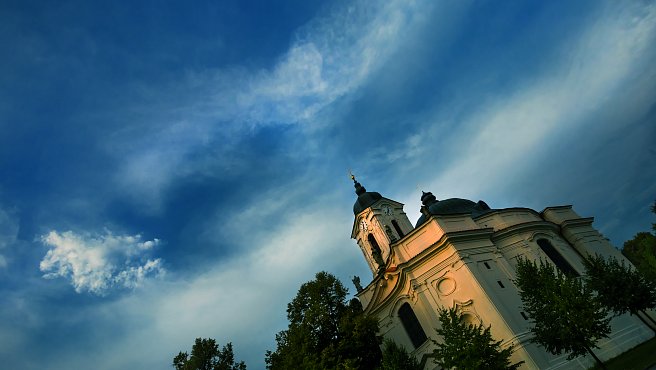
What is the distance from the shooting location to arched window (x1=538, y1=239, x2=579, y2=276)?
28.8 m

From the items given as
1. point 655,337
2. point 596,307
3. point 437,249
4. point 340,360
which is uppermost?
point 437,249

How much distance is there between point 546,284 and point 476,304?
6145mm

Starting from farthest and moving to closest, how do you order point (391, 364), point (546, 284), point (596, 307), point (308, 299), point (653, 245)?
point (653, 245) → point (308, 299) → point (391, 364) → point (546, 284) → point (596, 307)

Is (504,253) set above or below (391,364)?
above

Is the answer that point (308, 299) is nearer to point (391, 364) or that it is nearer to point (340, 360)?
point (340, 360)

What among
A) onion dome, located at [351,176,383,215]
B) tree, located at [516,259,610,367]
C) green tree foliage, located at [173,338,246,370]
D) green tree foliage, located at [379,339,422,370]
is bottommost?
tree, located at [516,259,610,367]

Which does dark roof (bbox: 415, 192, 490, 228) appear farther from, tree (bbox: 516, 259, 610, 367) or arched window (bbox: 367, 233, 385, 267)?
tree (bbox: 516, 259, 610, 367)

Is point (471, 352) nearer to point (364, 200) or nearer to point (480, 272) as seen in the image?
point (480, 272)

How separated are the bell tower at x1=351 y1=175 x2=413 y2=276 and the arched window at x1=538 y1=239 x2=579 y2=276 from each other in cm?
1347

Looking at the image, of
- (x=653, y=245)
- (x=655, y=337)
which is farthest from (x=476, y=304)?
(x=653, y=245)

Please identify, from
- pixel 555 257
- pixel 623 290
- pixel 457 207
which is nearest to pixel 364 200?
pixel 457 207

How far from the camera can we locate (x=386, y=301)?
32.9 m

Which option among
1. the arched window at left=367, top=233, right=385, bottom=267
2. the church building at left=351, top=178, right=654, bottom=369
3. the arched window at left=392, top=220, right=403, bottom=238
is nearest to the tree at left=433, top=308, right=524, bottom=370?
the church building at left=351, top=178, right=654, bottom=369

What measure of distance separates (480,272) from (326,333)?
13294mm
